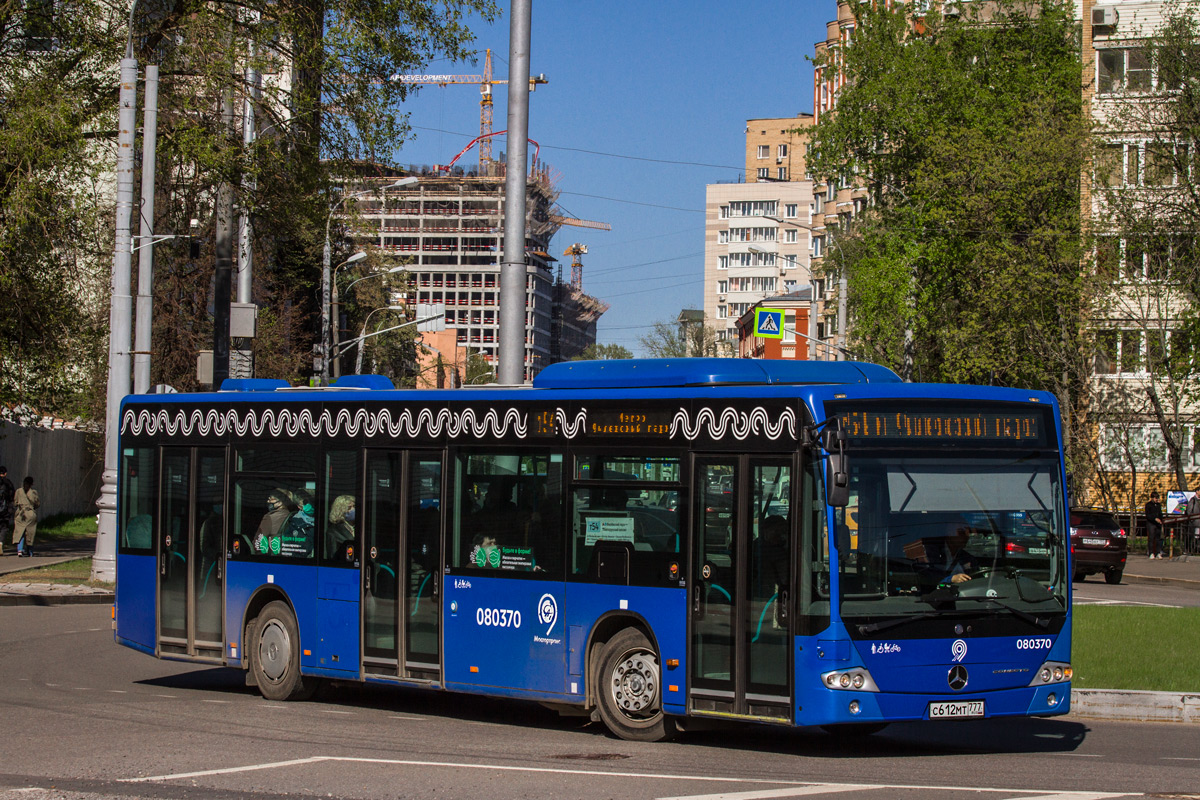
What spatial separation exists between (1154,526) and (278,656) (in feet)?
106

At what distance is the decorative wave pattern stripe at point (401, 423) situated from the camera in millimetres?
10453

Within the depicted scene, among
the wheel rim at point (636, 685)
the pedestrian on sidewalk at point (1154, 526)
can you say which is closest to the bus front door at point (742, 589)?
the wheel rim at point (636, 685)

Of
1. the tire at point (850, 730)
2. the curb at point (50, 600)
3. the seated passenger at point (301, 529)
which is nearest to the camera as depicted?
the tire at point (850, 730)

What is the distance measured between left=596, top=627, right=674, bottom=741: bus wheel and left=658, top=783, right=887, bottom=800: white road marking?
207 cm

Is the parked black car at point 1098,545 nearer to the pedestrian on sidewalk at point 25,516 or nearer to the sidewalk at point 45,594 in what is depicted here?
the sidewalk at point 45,594

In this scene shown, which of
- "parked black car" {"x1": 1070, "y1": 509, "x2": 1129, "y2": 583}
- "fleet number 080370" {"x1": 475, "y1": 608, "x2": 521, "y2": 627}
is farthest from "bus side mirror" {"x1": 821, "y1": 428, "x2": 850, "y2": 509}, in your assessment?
"parked black car" {"x1": 1070, "y1": 509, "x2": 1129, "y2": 583}

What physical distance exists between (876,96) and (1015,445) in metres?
46.6

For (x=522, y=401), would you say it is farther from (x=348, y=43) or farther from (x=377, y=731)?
(x=348, y=43)

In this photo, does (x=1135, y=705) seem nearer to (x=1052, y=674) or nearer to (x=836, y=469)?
(x=1052, y=674)

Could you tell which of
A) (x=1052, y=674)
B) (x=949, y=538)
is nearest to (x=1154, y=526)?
(x=1052, y=674)

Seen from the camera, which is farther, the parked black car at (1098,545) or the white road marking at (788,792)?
the parked black car at (1098,545)

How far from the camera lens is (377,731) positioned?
11.3 meters

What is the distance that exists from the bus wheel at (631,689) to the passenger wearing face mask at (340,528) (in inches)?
120

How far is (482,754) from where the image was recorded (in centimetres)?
997
